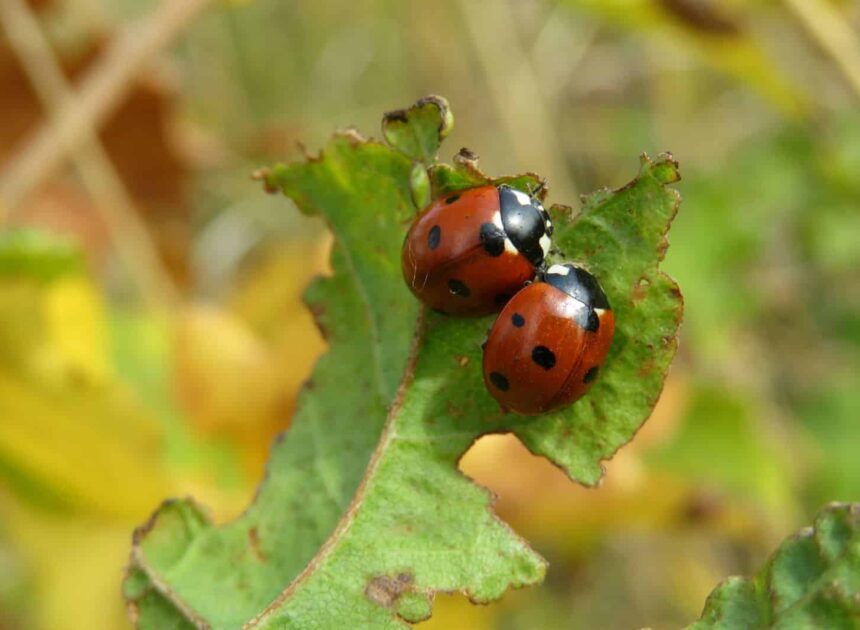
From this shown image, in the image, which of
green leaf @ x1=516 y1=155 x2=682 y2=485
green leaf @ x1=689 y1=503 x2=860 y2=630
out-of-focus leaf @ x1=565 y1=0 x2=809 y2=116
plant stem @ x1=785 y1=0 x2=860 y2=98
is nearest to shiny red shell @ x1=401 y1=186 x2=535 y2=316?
green leaf @ x1=516 y1=155 x2=682 y2=485

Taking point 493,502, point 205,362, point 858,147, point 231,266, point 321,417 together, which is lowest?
point 493,502

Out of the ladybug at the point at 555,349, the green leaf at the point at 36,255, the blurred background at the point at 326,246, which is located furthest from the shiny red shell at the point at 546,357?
the green leaf at the point at 36,255

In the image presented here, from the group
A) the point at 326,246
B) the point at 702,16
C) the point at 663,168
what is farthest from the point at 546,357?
the point at 702,16

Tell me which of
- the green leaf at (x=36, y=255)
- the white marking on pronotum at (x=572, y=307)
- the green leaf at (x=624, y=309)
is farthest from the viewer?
the green leaf at (x=36, y=255)

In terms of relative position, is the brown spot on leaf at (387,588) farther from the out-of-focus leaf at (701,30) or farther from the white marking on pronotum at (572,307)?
the out-of-focus leaf at (701,30)

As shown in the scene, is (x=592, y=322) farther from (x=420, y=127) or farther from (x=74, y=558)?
(x=74, y=558)

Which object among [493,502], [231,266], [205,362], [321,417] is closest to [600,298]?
[493,502]

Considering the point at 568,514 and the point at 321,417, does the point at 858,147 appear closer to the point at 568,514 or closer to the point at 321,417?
the point at 568,514
